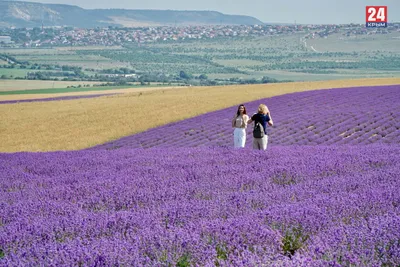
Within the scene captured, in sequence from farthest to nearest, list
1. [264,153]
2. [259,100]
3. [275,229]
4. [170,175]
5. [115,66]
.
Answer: [115,66] < [259,100] < [264,153] < [170,175] < [275,229]

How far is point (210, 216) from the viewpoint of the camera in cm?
505

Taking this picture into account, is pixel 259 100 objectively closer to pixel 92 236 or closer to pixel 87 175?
pixel 87 175

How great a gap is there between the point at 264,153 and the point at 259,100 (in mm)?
23560

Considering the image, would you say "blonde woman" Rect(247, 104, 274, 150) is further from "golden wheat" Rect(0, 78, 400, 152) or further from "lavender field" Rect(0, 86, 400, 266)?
"golden wheat" Rect(0, 78, 400, 152)

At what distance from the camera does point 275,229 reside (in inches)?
178

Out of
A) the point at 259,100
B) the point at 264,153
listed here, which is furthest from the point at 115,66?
the point at 264,153

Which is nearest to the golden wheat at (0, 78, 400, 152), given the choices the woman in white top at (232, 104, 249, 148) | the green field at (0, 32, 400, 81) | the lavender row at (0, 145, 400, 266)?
the woman in white top at (232, 104, 249, 148)

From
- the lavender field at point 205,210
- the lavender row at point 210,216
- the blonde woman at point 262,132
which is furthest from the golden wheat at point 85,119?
the lavender row at point 210,216

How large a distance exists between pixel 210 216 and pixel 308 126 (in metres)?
17.1

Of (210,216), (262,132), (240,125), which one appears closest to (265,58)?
(240,125)

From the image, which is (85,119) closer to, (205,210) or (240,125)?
(240,125)

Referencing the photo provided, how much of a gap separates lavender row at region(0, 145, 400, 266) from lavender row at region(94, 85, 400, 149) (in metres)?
10.2

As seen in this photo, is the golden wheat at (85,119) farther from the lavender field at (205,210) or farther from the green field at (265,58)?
the green field at (265,58)

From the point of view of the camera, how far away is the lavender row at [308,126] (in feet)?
62.4
